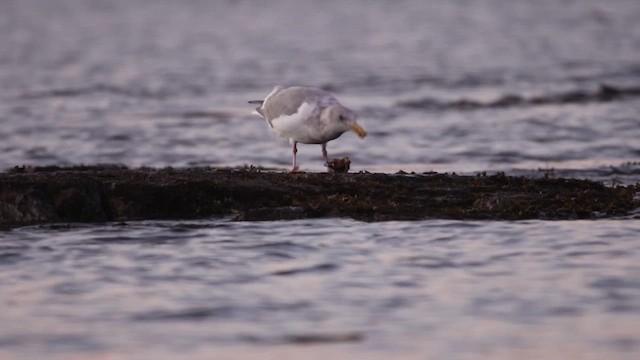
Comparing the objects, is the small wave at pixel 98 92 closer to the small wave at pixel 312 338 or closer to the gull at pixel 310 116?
the gull at pixel 310 116

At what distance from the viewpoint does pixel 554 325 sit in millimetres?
8969

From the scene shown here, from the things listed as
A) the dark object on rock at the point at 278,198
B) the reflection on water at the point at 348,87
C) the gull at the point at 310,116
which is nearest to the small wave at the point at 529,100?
the reflection on water at the point at 348,87

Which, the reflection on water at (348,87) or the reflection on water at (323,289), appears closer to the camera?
the reflection on water at (323,289)

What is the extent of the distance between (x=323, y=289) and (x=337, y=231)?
1946 millimetres

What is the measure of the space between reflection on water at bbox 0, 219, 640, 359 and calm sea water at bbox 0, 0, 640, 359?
0.08 ft

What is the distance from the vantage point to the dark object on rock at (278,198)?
12.3m

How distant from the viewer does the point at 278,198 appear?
12.7 meters

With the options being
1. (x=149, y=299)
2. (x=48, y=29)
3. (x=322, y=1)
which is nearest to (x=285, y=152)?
(x=149, y=299)

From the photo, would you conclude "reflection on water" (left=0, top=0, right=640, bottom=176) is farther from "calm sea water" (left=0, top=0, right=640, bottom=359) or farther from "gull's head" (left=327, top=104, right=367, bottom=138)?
"gull's head" (left=327, top=104, right=367, bottom=138)

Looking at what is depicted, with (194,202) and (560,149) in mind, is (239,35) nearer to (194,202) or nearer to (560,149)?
(560,149)

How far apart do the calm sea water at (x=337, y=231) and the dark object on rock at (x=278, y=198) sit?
0.25 metres

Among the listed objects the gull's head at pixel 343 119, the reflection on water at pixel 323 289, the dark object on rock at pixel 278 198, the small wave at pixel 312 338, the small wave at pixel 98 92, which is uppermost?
the small wave at pixel 98 92

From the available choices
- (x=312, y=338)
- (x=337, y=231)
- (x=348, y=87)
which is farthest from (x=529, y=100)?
(x=312, y=338)

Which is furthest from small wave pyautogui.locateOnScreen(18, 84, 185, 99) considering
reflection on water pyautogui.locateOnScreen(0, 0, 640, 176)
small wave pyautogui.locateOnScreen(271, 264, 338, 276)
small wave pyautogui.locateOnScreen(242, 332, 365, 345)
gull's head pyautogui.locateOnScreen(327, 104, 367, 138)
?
small wave pyautogui.locateOnScreen(242, 332, 365, 345)
